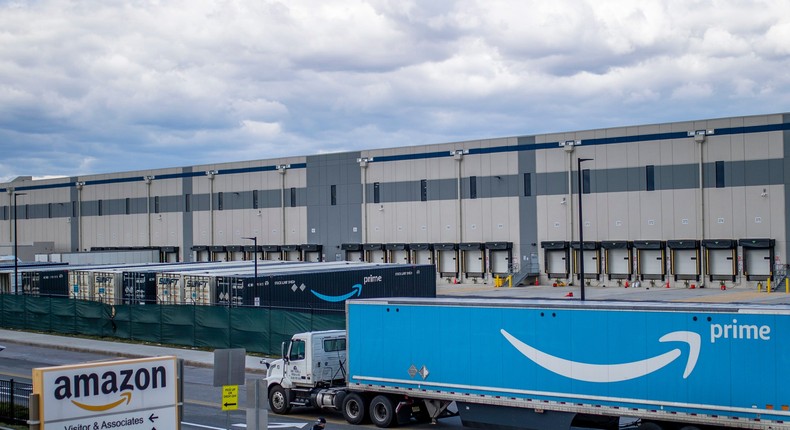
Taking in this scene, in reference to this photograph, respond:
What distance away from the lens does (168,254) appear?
3639 inches

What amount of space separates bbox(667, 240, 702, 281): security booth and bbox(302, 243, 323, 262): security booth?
31.9 m

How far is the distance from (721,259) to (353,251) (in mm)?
32230

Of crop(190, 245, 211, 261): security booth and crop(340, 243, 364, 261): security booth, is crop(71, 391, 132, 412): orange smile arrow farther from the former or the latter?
crop(190, 245, 211, 261): security booth

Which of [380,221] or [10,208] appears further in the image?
[10,208]

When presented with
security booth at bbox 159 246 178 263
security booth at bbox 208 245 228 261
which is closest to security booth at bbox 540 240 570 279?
security booth at bbox 208 245 228 261

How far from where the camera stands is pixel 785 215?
5812 cm

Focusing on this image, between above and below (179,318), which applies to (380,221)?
above

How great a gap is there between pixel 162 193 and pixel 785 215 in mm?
61220

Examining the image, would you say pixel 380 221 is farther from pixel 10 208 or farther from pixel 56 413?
pixel 56 413

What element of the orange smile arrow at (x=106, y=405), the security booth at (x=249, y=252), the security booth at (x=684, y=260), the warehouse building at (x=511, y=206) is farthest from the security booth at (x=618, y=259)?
the orange smile arrow at (x=106, y=405)

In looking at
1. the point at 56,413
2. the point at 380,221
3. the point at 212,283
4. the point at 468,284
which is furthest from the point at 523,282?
the point at 56,413

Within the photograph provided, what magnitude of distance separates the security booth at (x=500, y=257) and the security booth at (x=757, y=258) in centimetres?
1803

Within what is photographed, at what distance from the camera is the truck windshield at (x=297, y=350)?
81.7ft

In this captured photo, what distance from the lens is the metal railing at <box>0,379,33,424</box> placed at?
22578 mm
